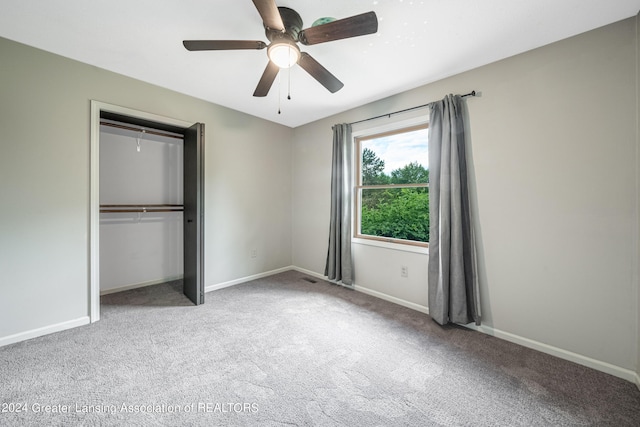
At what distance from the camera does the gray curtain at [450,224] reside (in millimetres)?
2432

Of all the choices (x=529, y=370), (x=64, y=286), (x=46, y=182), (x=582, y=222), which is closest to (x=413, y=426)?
(x=529, y=370)

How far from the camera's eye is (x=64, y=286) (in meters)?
2.38

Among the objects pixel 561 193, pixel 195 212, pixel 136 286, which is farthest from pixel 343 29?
pixel 136 286

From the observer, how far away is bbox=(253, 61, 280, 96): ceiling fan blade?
196cm

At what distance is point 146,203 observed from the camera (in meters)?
3.56

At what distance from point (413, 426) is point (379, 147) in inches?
116

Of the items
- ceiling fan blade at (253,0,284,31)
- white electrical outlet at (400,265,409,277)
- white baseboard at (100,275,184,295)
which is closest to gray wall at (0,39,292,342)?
white baseboard at (100,275,184,295)

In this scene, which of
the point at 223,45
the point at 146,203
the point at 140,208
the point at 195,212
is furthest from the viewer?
the point at 146,203

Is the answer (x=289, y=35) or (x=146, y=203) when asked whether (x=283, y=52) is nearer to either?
(x=289, y=35)

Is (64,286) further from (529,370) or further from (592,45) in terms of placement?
(592,45)

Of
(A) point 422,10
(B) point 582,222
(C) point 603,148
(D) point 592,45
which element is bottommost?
(B) point 582,222

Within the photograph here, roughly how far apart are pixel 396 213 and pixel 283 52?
228 cm

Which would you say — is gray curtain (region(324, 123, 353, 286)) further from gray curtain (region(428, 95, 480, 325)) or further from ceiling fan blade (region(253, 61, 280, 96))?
ceiling fan blade (region(253, 61, 280, 96))

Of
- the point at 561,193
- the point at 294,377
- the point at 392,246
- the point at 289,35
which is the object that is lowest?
the point at 294,377
